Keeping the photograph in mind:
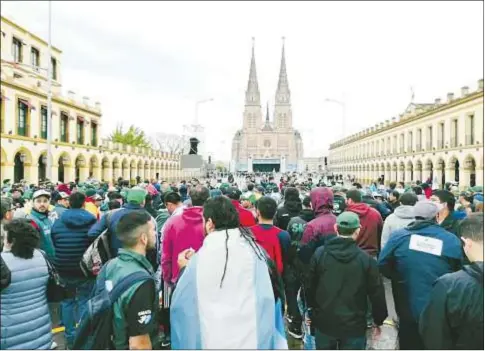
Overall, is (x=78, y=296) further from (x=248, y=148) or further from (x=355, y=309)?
(x=248, y=148)

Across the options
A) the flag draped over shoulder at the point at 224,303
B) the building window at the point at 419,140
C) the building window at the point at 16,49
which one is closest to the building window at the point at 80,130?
the building window at the point at 16,49

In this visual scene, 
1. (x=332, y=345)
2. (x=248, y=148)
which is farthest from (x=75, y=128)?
(x=248, y=148)

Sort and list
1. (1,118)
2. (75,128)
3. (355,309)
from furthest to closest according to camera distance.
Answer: (75,128)
(1,118)
(355,309)

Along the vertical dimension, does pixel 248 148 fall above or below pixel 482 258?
above

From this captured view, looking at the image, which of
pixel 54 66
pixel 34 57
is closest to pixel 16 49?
pixel 34 57

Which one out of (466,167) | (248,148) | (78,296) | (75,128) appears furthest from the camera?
(248,148)

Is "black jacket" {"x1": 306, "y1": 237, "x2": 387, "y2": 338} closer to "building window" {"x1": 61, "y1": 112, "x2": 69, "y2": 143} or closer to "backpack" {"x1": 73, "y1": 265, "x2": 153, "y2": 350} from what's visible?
"backpack" {"x1": 73, "y1": 265, "x2": 153, "y2": 350}

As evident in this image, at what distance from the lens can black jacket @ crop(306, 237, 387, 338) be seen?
158 inches

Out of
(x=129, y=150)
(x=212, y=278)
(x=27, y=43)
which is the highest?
(x=27, y=43)

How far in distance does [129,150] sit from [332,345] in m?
46.9

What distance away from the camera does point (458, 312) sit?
2799 millimetres

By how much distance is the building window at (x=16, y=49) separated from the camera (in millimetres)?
34844

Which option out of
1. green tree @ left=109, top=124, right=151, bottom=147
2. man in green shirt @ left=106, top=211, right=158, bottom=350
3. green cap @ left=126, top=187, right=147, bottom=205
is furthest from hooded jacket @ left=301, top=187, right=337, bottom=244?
green tree @ left=109, top=124, right=151, bottom=147

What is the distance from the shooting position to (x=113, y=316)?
3.13 metres
